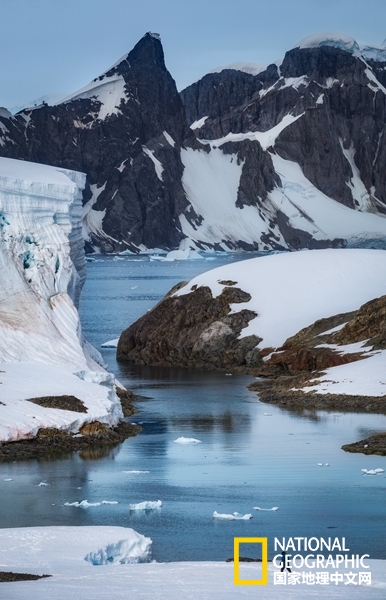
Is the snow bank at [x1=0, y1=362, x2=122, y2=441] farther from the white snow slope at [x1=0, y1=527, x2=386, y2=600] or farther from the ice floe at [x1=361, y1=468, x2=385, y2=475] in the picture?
the white snow slope at [x1=0, y1=527, x2=386, y2=600]

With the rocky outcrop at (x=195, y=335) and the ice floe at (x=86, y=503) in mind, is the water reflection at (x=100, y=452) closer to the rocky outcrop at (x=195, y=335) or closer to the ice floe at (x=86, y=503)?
the ice floe at (x=86, y=503)

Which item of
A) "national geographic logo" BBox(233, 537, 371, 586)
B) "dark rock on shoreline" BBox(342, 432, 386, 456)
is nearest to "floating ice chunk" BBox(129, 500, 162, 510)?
"national geographic logo" BBox(233, 537, 371, 586)

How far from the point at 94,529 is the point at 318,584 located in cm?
493

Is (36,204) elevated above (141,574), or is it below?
above

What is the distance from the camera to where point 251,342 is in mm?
45656

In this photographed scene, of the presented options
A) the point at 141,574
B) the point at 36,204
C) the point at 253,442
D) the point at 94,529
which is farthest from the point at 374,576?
the point at 36,204

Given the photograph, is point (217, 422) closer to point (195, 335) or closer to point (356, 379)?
point (356, 379)

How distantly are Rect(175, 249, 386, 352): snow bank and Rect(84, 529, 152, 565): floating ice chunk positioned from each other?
95.6ft

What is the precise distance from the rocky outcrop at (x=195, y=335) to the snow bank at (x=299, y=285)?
50 centimetres

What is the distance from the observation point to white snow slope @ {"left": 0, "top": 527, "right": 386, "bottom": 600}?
11.6 m

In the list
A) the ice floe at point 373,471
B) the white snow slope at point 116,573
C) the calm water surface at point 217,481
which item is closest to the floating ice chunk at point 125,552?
the white snow slope at point 116,573

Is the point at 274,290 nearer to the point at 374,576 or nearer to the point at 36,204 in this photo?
the point at 36,204

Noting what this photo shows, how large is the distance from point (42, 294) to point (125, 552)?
1627cm

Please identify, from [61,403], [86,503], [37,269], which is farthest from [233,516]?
[37,269]
